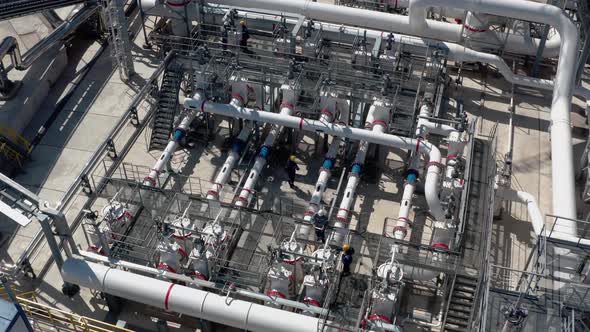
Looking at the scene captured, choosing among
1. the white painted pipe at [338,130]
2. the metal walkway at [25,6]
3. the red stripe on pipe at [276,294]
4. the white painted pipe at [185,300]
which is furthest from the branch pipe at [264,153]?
the metal walkway at [25,6]

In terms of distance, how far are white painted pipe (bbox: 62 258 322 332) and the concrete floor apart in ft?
5.75

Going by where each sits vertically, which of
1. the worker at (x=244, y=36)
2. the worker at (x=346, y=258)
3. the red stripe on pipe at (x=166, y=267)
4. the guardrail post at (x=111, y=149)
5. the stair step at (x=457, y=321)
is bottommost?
the red stripe on pipe at (x=166, y=267)

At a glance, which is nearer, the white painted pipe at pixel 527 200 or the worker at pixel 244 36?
the white painted pipe at pixel 527 200

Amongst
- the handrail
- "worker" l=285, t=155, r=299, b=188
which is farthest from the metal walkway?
→ "worker" l=285, t=155, r=299, b=188

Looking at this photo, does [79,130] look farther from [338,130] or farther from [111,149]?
[338,130]

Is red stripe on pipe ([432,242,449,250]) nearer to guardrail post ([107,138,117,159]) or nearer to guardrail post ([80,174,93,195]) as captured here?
guardrail post ([80,174,93,195])

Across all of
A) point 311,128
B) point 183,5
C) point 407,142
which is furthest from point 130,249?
point 183,5

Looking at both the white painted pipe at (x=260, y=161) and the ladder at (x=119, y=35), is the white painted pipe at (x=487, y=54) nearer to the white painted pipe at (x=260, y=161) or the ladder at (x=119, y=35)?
the ladder at (x=119, y=35)

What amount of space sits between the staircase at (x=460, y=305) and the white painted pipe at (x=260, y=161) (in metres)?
9.13

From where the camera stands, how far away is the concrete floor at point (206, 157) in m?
30.3

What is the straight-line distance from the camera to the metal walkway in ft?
116

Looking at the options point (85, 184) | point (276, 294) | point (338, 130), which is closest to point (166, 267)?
point (276, 294)

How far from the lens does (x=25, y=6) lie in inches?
1428

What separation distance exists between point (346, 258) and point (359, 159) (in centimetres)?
704
